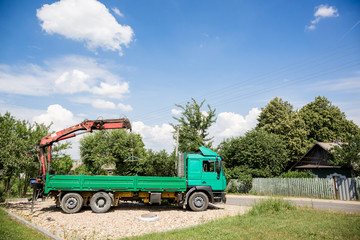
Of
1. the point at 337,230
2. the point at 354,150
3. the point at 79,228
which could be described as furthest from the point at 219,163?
the point at 354,150

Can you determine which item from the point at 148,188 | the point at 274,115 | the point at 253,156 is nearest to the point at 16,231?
the point at 148,188

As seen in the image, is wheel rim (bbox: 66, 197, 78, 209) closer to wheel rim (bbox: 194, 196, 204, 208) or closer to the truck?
the truck

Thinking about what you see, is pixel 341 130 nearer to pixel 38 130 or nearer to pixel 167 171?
pixel 167 171

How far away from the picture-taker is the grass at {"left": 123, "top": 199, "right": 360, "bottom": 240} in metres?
6.95

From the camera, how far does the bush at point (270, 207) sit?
34.2 ft

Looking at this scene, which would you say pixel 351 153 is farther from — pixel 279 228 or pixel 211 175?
pixel 279 228

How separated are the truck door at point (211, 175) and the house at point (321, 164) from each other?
51.6 ft

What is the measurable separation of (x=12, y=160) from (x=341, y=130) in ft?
140

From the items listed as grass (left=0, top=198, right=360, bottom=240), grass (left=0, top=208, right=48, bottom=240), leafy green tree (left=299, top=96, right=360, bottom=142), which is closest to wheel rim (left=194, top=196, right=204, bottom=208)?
grass (left=0, top=198, right=360, bottom=240)

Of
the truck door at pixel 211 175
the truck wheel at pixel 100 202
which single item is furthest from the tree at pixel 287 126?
the truck wheel at pixel 100 202

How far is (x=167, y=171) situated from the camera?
21016 millimetres

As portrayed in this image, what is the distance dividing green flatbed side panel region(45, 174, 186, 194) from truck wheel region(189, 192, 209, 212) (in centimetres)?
77

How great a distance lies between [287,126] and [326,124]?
7.72 metres

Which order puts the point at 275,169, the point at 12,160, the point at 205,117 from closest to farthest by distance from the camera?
the point at 12,160, the point at 275,169, the point at 205,117
